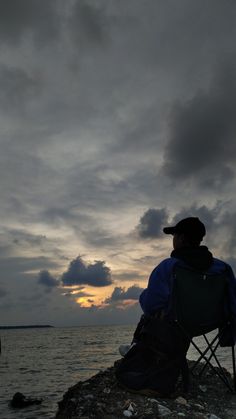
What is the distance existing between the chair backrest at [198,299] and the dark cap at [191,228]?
2.20 feet

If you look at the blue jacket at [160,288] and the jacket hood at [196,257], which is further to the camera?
the jacket hood at [196,257]

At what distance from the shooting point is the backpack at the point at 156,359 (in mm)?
5727

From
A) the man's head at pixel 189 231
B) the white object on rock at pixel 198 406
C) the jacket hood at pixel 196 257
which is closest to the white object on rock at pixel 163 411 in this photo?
the white object on rock at pixel 198 406

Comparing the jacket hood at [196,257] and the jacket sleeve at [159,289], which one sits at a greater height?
the jacket hood at [196,257]

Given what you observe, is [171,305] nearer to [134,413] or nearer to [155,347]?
[155,347]

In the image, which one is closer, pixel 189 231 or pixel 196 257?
pixel 196 257

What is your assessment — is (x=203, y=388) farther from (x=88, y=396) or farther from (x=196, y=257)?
(x=196, y=257)

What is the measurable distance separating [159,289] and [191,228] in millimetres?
1157

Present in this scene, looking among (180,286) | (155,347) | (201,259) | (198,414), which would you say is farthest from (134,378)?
(201,259)

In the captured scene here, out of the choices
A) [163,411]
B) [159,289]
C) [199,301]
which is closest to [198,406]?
[163,411]

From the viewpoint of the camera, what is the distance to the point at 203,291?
589 centimetres

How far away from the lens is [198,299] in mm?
5871

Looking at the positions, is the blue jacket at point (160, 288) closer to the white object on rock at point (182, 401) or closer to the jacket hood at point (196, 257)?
the jacket hood at point (196, 257)

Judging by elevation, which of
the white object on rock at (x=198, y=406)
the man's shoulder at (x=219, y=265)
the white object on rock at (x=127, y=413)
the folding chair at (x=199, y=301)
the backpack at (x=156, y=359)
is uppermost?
the man's shoulder at (x=219, y=265)
